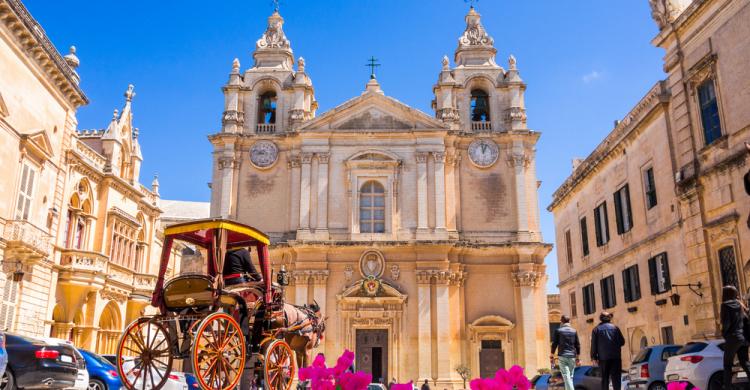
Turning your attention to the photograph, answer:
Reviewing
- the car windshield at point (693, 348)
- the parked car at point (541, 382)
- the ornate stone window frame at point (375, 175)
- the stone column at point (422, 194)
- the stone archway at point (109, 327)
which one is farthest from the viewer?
the ornate stone window frame at point (375, 175)

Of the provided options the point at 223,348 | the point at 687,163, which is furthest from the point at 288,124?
the point at 223,348

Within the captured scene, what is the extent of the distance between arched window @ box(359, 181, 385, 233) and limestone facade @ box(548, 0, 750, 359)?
992 cm

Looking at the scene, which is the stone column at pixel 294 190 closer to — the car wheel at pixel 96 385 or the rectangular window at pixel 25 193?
the rectangular window at pixel 25 193

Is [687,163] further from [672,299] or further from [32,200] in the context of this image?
[32,200]

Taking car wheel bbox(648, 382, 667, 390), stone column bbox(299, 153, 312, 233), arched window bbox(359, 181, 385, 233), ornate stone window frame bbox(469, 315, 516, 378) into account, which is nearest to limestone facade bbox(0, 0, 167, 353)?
stone column bbox(299, 153, 312, 233)

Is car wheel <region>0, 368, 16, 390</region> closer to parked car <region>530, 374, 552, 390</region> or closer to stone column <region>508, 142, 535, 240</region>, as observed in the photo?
parked car <region>530, 374, 552, 390</region>

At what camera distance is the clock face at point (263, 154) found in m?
30.2

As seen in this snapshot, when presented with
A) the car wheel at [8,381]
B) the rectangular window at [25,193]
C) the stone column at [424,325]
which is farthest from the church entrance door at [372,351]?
the car wheel at [8,381]

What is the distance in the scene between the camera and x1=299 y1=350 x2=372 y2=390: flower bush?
4980mm

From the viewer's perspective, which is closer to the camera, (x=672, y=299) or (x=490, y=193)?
(x=672, y=299)

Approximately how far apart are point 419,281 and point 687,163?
42.6 feet

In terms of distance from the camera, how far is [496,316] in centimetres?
2753

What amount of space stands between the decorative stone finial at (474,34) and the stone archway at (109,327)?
70.8 feet

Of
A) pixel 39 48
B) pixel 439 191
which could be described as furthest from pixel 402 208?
pixel 39 48
